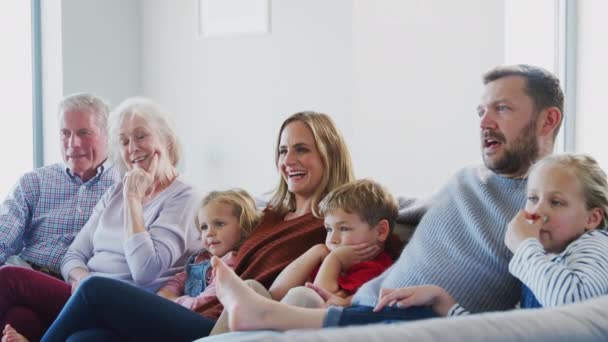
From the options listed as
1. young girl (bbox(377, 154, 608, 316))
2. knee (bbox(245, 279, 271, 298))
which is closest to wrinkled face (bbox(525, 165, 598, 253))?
young girl (bbox(377, 154, 608, 316))

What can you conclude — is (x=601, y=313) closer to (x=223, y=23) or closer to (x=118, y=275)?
(x=118, y=275)

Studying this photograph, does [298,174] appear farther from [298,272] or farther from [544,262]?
[544,262]

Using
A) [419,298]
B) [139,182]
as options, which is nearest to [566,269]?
[419,298]

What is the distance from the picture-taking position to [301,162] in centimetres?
264

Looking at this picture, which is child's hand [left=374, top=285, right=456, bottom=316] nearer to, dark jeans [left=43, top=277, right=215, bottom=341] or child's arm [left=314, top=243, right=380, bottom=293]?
child's arm [left=314, top=243, right=380, bottom=293]

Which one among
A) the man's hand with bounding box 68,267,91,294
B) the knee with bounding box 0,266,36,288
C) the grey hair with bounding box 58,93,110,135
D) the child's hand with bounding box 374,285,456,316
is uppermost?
the grey hair with bounding box 58,93,110,135

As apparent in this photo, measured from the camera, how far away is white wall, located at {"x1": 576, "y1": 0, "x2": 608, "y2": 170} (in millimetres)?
4863

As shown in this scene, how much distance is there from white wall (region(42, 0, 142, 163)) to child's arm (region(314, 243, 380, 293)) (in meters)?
2.97

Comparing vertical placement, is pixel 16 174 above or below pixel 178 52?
below

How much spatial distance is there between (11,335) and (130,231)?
19.2 inches

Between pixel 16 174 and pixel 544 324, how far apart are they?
418 cm

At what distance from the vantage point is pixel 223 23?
205 inches

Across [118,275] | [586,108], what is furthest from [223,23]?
[118,275]

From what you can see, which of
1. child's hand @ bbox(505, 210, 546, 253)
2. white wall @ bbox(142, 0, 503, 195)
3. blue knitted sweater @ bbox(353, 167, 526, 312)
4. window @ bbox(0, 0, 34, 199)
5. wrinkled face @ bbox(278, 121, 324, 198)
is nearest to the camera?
child's hand @ bbox(505, 210, 546, 253)
